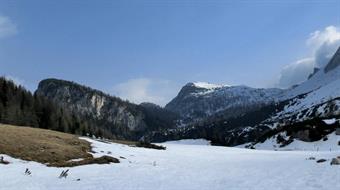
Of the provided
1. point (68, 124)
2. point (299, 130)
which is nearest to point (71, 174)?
point (299, 130)

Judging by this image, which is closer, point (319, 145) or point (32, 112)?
point (319, 145)

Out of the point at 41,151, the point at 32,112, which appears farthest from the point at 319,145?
the point at 32,112

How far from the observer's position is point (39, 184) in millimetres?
29141

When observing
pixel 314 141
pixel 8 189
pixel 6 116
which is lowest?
pixel 8 189

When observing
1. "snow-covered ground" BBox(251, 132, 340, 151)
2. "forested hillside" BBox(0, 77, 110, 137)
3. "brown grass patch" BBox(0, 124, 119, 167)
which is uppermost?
"forested hillside" BBox(0, 77, 110, 137)

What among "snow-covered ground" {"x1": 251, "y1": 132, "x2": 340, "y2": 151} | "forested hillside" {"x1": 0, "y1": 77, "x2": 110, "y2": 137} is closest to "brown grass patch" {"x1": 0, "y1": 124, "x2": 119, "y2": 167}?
"snow-covered ground" {"x1": 251, "y1": 132, "x2": 340, "y2": 151}

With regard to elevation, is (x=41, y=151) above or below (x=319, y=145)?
below

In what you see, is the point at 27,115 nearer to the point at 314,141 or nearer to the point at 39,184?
the point at 314,141

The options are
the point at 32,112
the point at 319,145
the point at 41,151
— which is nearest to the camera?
the point at 41,151

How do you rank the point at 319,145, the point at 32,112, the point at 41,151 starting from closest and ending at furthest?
the point at 41,151, the point at 319,145, the point at 32,112

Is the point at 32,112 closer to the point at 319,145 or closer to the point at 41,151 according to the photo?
the point at 319,145

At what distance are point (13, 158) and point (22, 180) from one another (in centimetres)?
1250

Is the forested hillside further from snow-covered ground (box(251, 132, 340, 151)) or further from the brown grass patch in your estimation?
the brown grass patch

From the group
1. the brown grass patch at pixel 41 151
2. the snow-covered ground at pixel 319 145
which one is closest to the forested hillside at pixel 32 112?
the snow-covered ground at pixel 319 145
